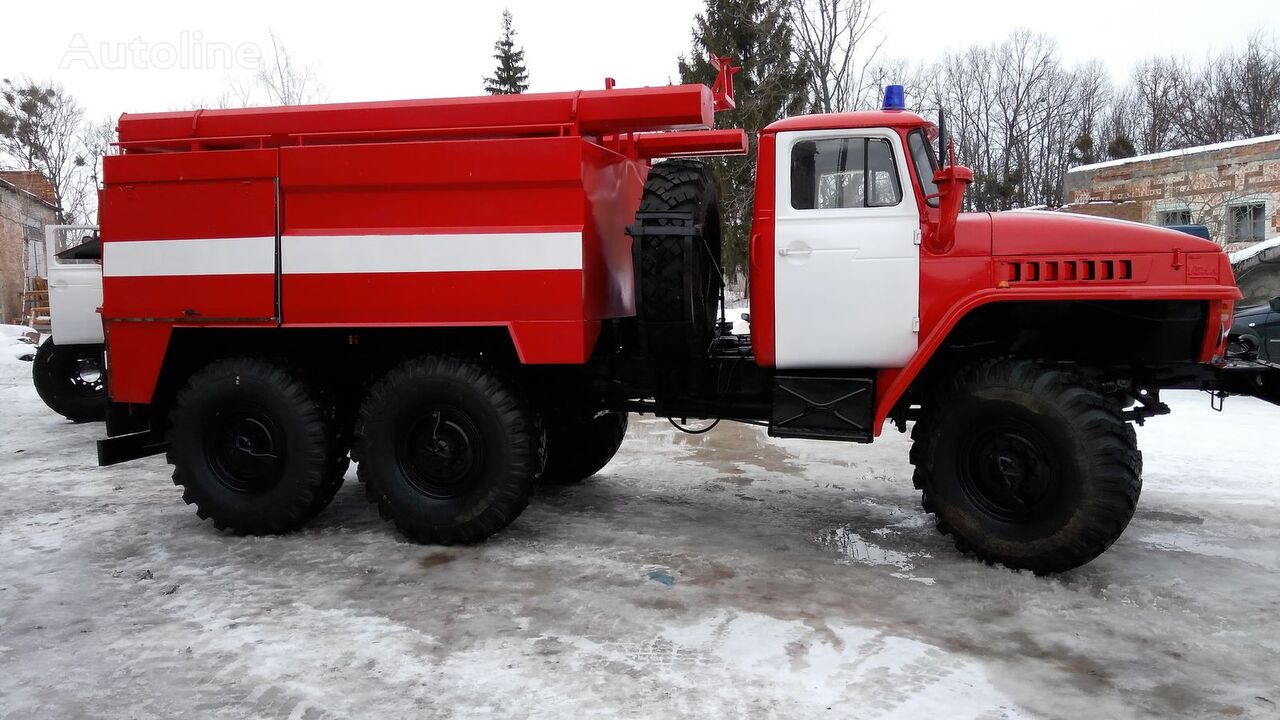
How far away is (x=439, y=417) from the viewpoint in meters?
5.49

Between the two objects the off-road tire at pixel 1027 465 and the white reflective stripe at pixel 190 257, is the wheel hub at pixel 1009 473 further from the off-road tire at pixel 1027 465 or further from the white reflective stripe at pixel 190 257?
the white reflective stripe at pixel 190 257

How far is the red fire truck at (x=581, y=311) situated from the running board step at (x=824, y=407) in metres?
0.02

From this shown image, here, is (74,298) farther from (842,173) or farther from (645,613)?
(842,173)

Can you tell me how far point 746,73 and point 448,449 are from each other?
2291cm

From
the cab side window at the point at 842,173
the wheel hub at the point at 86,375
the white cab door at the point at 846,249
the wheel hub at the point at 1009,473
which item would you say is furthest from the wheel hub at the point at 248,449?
the wheel hub at the point at 86,375

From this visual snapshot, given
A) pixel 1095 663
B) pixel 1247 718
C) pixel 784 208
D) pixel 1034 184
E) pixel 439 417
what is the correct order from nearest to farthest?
1. pixel 1247 718
2. pixel 1095 663
3. pixel 784 208
4. pixel 439 417
5. pixel 1034 184

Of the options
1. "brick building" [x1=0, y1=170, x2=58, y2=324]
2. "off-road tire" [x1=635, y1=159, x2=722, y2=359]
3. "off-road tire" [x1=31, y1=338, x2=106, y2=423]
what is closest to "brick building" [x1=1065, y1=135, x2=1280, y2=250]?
"off-road tire" [x1=635, y1=159, x2=722, y2=359]

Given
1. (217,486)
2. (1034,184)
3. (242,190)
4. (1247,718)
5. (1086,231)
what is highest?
(1034,184)

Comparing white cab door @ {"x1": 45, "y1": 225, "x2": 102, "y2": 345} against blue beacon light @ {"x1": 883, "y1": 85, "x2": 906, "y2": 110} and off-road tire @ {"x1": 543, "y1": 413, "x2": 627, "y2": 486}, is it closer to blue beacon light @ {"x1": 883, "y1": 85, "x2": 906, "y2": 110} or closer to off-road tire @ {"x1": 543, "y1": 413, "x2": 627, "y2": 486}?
off-road tire @ {"x1": 543, "y1": 413, "x2": 627, "y2": 486}

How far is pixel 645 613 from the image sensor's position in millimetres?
4375

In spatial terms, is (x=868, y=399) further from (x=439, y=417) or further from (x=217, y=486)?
(x=217, y=486)

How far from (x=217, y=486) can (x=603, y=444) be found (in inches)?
113

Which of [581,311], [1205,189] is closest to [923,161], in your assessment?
[581,311]

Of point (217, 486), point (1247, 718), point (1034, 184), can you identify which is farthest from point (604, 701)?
point (1034, 184)
